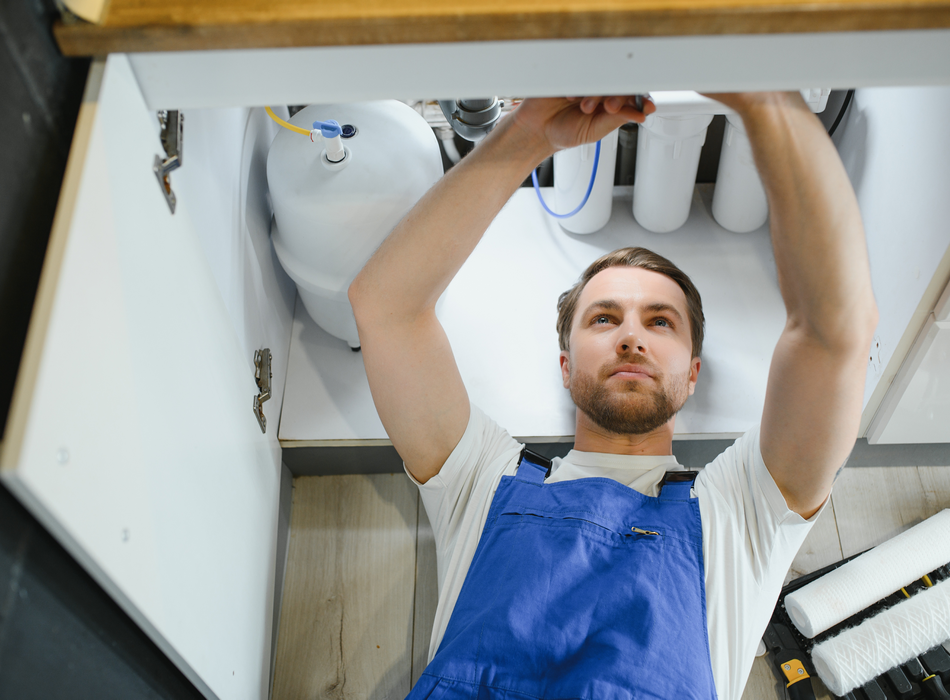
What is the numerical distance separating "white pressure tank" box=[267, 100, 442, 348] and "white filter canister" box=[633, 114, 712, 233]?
1.39 feet

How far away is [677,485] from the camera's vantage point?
1.04 metres

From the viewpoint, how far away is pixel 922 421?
1.23 m

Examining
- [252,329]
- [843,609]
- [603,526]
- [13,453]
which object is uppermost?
[252,329]

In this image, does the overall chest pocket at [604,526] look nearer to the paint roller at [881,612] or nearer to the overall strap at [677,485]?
the overall strap at [677,485]

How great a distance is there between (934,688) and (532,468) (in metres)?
0.70

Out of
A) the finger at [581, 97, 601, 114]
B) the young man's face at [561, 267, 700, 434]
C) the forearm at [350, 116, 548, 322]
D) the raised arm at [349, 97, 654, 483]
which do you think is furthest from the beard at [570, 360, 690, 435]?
the finger at [581, 97, 601, 114]

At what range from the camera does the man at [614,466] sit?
806 millimetres

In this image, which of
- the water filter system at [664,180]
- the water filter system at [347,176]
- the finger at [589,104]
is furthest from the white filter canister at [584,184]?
the finger at [589,104]

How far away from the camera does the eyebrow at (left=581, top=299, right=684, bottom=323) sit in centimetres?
116

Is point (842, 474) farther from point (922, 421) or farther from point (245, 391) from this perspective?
point (245, 391)

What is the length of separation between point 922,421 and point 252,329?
3.64ft

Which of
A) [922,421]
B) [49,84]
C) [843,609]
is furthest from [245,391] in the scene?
[922,421]

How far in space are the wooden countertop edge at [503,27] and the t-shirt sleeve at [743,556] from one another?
0.58 m

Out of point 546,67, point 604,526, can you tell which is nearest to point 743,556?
point 604,526
